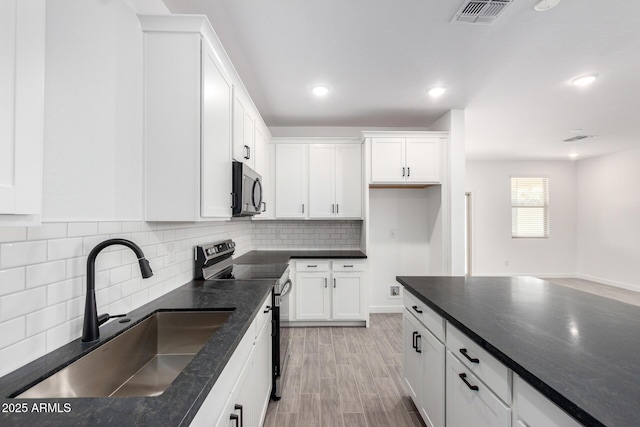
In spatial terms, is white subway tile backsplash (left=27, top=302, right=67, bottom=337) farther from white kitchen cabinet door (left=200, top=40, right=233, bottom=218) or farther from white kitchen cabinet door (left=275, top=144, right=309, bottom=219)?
white kitchen cabinet door (left=275, top=144, right=309, bottom=219)

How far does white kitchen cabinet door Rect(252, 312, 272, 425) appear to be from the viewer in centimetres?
157

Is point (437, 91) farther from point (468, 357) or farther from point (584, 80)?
point (468, 357)

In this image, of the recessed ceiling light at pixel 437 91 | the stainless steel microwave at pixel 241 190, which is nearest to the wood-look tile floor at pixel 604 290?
the recessed ceiling light at pixel 437 91

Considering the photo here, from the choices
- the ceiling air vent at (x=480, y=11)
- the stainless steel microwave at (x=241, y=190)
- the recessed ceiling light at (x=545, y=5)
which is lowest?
the stainless steel microwave at (x=241, y=190)

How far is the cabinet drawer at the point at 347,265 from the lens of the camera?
3.56 meters

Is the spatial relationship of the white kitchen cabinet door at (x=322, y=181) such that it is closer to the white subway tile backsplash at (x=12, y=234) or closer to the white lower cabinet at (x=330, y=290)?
the white lower cabinet at (x=330, y=290)

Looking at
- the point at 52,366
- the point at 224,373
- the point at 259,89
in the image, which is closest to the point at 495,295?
the point at 224,373

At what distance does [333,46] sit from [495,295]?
2.08m

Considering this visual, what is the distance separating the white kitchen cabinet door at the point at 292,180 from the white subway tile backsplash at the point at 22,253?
2.84 metres

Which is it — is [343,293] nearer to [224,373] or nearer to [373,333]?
[373,333]

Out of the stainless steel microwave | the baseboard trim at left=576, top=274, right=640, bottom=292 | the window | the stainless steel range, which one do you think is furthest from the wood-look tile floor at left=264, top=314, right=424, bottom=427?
the baseboard trim at left=576, top=274, right=640, bottom=292

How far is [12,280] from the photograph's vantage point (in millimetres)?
876

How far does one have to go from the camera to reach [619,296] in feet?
16.8

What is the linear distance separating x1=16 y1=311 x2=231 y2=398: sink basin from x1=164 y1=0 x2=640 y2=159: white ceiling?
1905 mm
